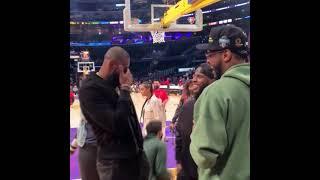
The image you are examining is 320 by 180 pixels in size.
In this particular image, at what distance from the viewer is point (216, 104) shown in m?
1.97

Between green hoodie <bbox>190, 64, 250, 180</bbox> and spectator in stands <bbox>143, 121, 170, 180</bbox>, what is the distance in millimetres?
274

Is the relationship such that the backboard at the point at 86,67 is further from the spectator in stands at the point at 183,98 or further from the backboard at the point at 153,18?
the spectator in stands at the point at 183,98

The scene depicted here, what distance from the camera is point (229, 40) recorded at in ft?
7.12

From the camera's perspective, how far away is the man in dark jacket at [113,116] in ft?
6.99

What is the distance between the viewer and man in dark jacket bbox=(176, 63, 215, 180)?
2.32 metres

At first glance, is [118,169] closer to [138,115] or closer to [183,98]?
[138,115]

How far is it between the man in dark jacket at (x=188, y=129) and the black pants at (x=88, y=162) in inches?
18.1

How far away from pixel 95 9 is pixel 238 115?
921mm

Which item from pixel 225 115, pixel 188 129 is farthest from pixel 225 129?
pixel 188 129
